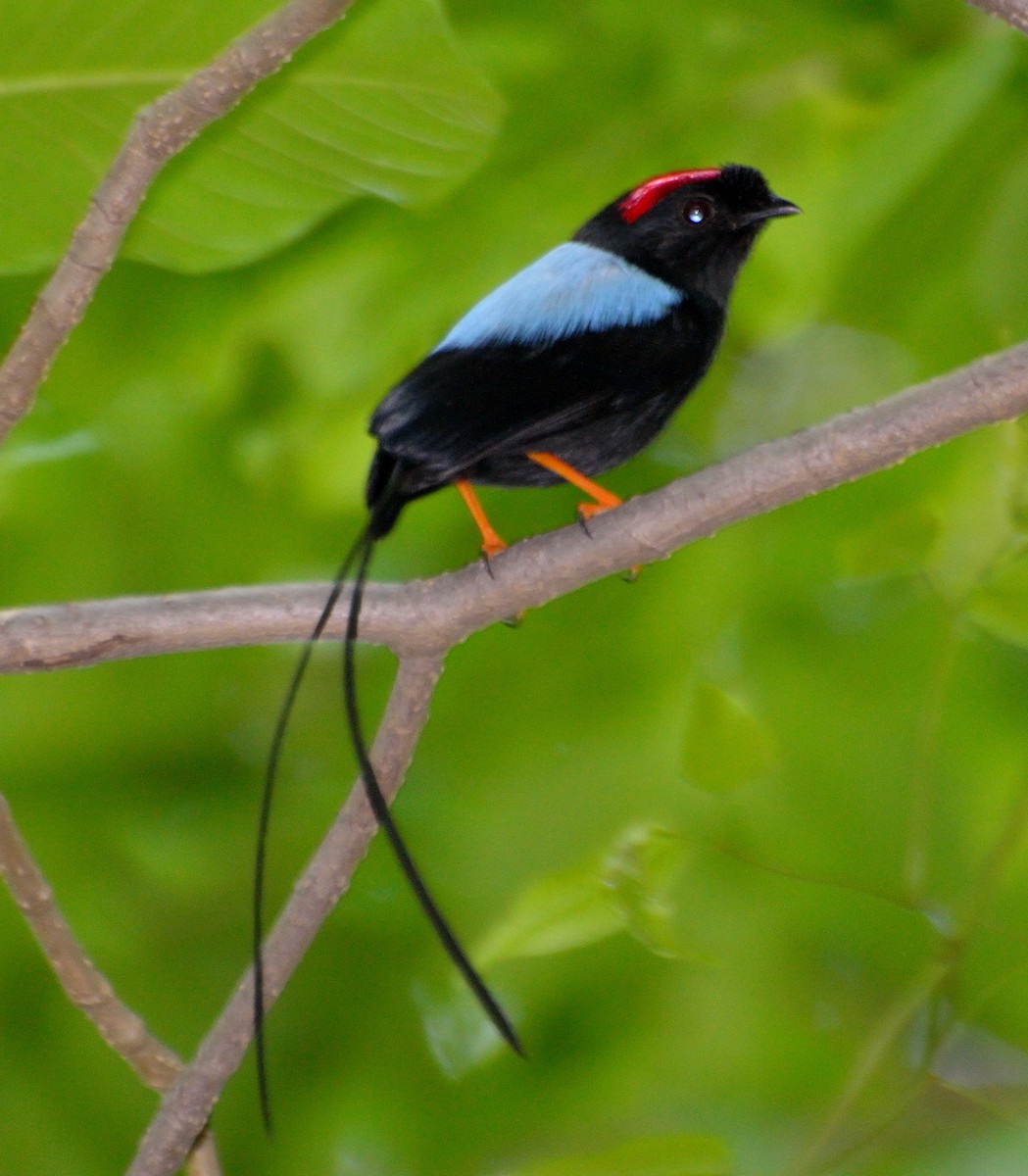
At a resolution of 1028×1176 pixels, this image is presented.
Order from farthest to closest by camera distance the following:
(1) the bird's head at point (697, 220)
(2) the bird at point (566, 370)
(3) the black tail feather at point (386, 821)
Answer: (1) the bird's head at point (697, 220)
(2) the bird at point (566, 370)
(3) the black tail feather at point (386, 821)

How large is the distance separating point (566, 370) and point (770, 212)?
411 millimetres

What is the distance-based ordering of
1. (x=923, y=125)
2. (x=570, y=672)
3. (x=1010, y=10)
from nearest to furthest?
(x=1010, y=10) < (x=923, y=125) < (x=570, y=672)

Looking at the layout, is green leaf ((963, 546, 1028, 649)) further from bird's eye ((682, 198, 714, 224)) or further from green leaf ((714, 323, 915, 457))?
green leaf ((714, 323, 915, 457))

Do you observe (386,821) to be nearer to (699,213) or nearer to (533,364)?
(533,364)

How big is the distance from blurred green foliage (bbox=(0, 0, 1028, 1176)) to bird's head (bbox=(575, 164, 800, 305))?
30cm

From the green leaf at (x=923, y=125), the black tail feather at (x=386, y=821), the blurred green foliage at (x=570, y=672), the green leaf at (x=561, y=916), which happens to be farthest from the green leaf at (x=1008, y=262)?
the black tail feather at (x=386, y=821)

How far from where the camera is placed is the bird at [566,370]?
131 cm

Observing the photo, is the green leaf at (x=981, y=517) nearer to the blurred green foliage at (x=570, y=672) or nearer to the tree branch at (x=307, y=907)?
the blurred green foliage at (x=570, y=672)

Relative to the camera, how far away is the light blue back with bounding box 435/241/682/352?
1.46 m

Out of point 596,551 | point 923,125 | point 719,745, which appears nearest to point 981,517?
point 923,125

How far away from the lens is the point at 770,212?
5.55ft

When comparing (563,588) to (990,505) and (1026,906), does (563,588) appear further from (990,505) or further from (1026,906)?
(1026,906)

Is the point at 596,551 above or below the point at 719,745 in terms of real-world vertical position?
above

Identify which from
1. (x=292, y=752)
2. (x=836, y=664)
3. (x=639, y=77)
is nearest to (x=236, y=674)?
(x=292, y=752)
